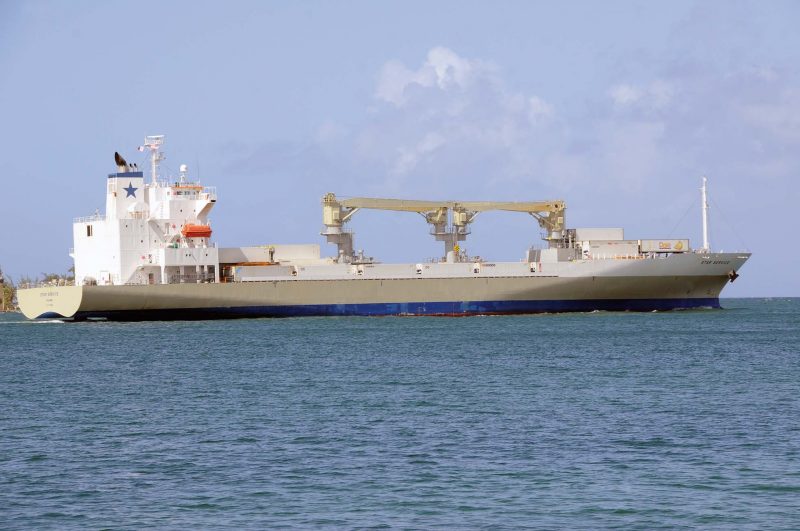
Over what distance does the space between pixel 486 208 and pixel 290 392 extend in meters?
38.3

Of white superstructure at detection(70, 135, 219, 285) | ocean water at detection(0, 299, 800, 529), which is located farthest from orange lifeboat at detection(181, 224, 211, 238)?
ocean water at detection(0, 299, 800, 529)

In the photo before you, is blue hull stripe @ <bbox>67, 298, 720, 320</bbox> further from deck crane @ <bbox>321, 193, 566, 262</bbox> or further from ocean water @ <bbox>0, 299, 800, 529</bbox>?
ocean water @ <bbox>0, 299, 800, 529</bbox>

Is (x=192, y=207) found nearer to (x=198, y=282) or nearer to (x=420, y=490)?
(x=198, y=282)

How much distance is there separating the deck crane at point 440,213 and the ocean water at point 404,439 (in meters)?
23.9

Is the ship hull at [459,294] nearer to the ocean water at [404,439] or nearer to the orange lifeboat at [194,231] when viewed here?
the orange lifeboat at [194,231]

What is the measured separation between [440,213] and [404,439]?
4403 cm

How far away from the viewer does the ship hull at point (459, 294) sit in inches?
2238

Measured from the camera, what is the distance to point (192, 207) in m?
57.8

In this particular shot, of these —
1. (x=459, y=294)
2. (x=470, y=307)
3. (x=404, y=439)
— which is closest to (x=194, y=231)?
(x=459, y=294)

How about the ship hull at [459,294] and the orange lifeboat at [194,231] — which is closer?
the orange lifeboat at [194,231]

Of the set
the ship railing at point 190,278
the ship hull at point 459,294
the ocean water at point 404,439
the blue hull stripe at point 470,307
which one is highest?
the ship railing at point 190,278

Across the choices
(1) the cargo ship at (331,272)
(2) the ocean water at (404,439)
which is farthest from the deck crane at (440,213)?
(2) the ocean water at (404,439)

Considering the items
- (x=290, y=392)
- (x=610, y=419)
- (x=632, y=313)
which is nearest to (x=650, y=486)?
(x=610, y=419)

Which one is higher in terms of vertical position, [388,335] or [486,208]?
[486,208]
